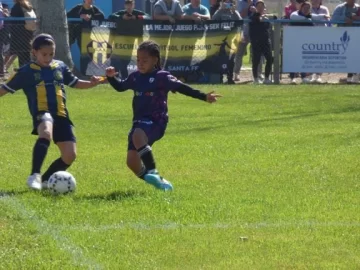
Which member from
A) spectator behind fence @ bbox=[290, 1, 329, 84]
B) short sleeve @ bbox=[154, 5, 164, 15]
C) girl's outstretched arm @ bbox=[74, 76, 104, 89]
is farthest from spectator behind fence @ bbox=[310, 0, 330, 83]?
girl's outstretched arm @ bbox=[74, 76, 104, 89]

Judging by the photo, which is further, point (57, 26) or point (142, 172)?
point (57, 26)

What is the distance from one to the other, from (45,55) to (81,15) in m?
13.3

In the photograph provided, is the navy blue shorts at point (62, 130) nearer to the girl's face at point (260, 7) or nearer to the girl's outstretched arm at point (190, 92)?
the girl's outstretched arm at point (190, 92)

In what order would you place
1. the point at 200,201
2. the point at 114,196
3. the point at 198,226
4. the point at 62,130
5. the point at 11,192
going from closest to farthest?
the point at 198,226
the point at 200,201
the point at 114,196
the point at 11,192
the point at 62,130

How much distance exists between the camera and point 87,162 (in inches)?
440

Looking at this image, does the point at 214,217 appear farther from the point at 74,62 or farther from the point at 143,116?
the point at 74,62

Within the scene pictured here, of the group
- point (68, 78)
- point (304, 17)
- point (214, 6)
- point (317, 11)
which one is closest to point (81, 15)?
point (214, 6)

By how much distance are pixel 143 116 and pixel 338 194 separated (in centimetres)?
189

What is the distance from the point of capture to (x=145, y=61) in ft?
30.2

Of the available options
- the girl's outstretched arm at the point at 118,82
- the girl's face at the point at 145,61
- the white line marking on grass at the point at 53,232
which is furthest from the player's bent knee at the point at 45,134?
→ the girl's face at the point at 145,61

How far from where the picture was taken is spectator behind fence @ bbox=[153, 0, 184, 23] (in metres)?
22.2

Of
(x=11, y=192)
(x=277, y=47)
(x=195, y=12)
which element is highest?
(x=11, y=192)

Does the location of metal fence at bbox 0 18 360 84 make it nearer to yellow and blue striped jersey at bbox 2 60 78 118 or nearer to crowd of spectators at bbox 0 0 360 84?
crowd of spectators at bbox 0 0 360 84

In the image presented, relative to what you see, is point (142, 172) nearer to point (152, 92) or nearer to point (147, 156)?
point (147, 156)
